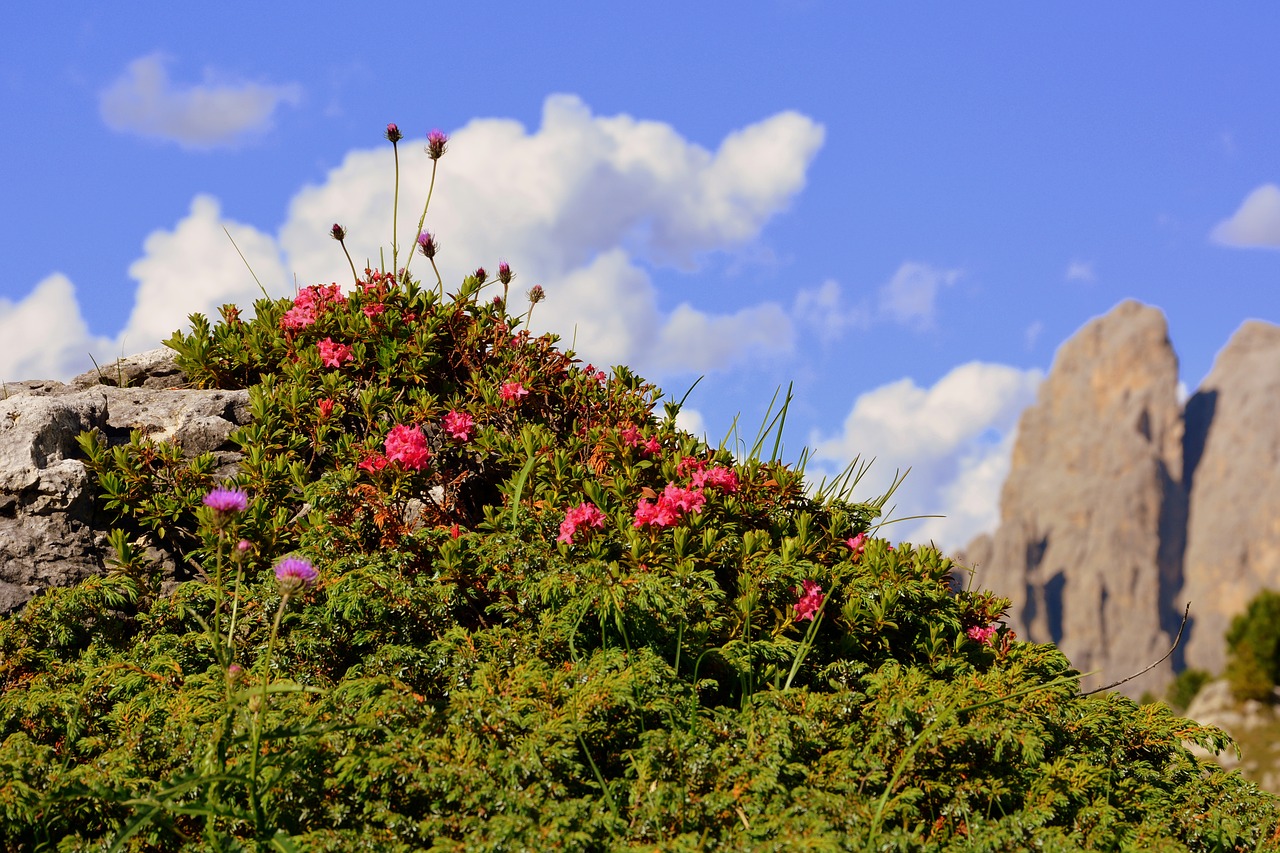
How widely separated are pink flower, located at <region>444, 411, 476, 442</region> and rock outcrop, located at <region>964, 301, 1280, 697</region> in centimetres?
11913

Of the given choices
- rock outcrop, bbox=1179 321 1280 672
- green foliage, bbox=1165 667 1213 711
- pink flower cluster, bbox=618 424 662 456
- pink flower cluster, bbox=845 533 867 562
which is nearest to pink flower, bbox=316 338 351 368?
pink flower cluster, bbox=618 424 662 456

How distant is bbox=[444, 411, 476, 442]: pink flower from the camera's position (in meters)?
5.83

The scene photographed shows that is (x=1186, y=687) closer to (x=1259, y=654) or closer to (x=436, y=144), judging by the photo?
(x=1259, y=654)

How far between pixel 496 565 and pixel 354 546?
0.74m

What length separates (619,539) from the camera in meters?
4.93

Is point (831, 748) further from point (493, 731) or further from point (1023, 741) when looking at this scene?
point (493, 731)

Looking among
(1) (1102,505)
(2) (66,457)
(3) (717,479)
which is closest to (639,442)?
(3) (717,479)

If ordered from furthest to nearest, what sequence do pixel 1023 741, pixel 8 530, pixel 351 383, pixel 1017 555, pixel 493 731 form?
pixel 1017 555 → pixel 351 383 → pixel 8 530 → pixel 1023 741 → pixel 493 731

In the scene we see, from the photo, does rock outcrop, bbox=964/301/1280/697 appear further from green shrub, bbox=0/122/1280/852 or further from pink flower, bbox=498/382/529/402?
green shrub, bbox=0/122/1280/852

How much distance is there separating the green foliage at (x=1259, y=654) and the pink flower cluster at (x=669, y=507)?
38868 mm

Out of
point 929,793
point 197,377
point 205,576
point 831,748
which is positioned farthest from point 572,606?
point 197,377

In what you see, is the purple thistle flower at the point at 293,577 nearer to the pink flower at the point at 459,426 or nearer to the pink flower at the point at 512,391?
the pink flower at the point at 459,426

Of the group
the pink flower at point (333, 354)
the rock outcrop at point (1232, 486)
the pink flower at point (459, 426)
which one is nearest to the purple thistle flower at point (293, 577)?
the pink flower at point (459, 426)

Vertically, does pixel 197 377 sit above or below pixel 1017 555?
below
